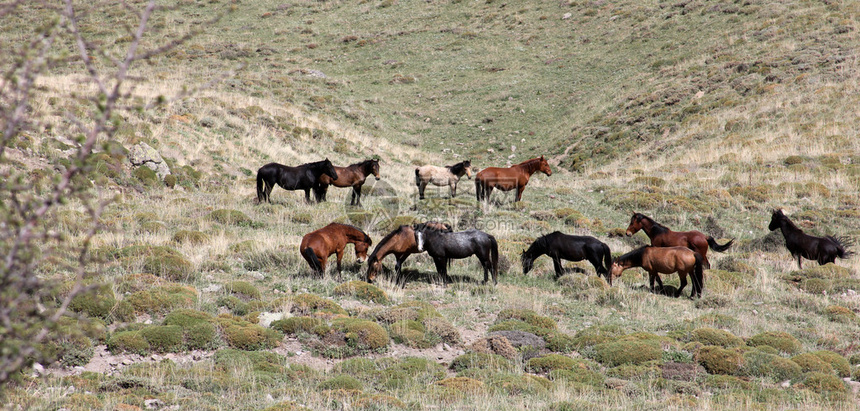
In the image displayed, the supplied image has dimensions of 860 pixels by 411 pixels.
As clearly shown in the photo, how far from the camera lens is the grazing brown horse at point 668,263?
496 inches

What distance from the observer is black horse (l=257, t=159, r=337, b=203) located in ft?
60.8

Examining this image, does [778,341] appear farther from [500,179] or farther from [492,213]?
[500,179]

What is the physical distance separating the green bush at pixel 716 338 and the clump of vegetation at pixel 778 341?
0.30 meters

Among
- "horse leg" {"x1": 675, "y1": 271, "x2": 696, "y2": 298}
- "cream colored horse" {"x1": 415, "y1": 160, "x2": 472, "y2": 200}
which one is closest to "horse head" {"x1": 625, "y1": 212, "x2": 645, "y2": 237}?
"horse leg" {"x1": 675, "y1": 271, "x2": 696, "y2": 298}

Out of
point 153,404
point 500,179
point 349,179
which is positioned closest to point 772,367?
point 153,404

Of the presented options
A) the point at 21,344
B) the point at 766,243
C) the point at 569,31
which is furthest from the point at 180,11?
the point at 21,344

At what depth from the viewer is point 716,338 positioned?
9930 mm

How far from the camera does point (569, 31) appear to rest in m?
53.3

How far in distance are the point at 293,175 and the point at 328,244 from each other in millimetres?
6954

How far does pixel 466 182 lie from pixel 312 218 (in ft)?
34.8

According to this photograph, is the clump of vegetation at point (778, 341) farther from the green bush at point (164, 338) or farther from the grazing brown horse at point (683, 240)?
the green bush at point (164, 338)

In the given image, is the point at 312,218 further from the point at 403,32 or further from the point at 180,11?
the point at 180,11

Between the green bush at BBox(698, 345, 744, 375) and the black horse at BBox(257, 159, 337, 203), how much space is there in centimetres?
1221

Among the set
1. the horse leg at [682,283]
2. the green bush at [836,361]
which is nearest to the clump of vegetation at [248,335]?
the green bush at [836,361]
